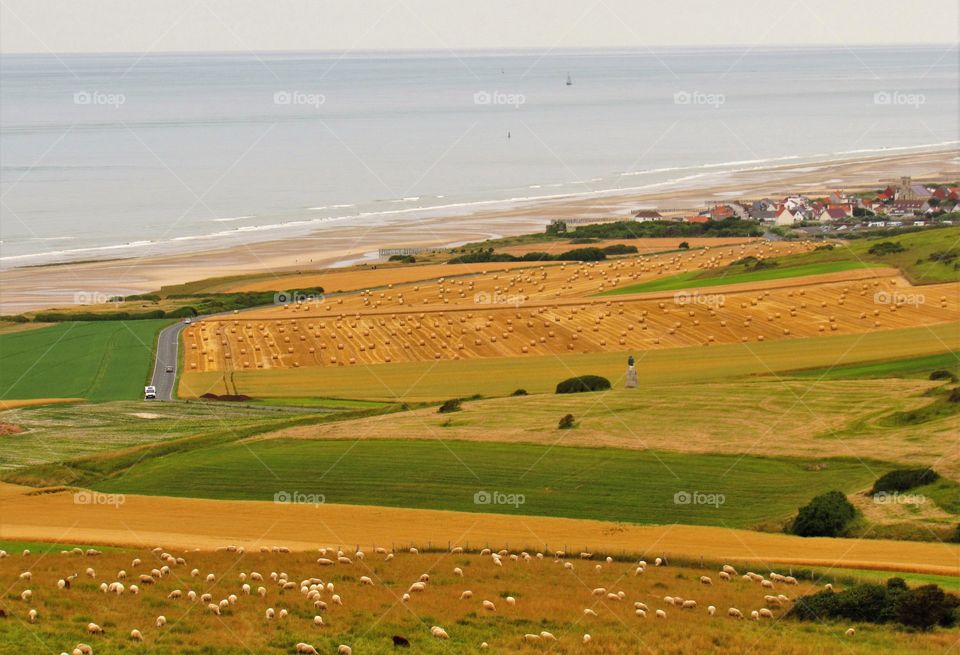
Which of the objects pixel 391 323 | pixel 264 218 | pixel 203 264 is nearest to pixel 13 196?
pixel 264 218

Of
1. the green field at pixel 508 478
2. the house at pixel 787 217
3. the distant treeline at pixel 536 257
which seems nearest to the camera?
the green field at pixel 508 478

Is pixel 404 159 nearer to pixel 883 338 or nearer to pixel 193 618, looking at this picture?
pixel 883 338

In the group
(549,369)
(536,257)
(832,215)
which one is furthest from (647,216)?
(549,369)

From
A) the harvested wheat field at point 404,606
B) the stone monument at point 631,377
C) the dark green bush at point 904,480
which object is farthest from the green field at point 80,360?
the dark green bush at point 904,480

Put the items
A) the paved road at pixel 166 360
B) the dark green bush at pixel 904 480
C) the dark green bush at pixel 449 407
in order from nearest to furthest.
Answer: the dark green bush at pixel 904 480 < the dark green bush at pixel 449 407 < the paved road at pixel 166 360

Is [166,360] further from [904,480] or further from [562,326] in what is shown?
[904,480]

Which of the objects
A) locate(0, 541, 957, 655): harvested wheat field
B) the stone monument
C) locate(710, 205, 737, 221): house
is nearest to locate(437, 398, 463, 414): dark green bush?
the stone monument

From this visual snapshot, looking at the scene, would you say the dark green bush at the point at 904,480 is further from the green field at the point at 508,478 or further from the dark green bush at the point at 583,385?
the dark green bush at the point at 583,385
